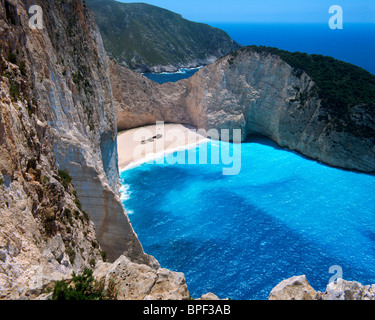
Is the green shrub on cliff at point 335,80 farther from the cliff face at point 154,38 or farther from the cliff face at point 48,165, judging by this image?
the cliff face at point 154,38

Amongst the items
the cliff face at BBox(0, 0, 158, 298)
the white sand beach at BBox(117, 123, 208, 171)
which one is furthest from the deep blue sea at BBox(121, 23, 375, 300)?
the cliff face at BBox(0, 0, 158, 298)

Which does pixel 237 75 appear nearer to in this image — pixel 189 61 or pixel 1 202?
pixel 1 202

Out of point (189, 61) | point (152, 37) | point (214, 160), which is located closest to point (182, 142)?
point (214, 160)

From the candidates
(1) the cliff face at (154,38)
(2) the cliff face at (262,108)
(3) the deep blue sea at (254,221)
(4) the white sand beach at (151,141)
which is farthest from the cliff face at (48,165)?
(1) the cliff face at (154,38)

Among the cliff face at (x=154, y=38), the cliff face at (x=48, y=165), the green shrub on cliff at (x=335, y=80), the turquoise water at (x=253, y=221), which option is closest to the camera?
the cliff face at (x=48, y=165)

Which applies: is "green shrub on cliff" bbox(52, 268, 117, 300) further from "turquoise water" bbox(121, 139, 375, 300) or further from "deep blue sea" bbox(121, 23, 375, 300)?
"deep blue sea" bbox(121, 23, 375, 300)
